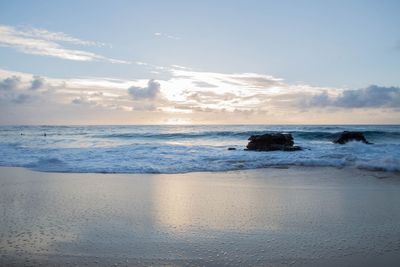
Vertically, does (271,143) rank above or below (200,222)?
above

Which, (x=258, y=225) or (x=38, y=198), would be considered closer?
(x=258, y=225)

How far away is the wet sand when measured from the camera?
3.63 meters

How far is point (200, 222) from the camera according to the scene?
486cm

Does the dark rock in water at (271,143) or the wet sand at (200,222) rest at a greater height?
the dark rock in water at (271,143)

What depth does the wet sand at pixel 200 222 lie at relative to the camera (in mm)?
3635

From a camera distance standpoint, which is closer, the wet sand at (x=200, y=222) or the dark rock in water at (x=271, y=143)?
the wet sand at (x=200, y=222)

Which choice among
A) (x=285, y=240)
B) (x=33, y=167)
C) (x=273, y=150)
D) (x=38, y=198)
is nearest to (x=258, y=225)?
(x=285, y=240)

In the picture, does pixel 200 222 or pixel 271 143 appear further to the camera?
pixel 271 143

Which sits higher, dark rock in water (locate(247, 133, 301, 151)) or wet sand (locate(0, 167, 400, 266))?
dark rock in water (locate(247, 133, 301, 151))

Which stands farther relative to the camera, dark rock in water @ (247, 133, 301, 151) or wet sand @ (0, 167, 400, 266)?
dark rock in water @ (247, 133, 301, 151)

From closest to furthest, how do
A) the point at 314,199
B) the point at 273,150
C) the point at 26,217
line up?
the point at 26,217, the point at 314,199, the point at 273,150

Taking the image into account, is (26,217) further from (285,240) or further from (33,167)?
(33,167)

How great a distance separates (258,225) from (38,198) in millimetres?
4018

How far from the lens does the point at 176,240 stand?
4.13 meters
